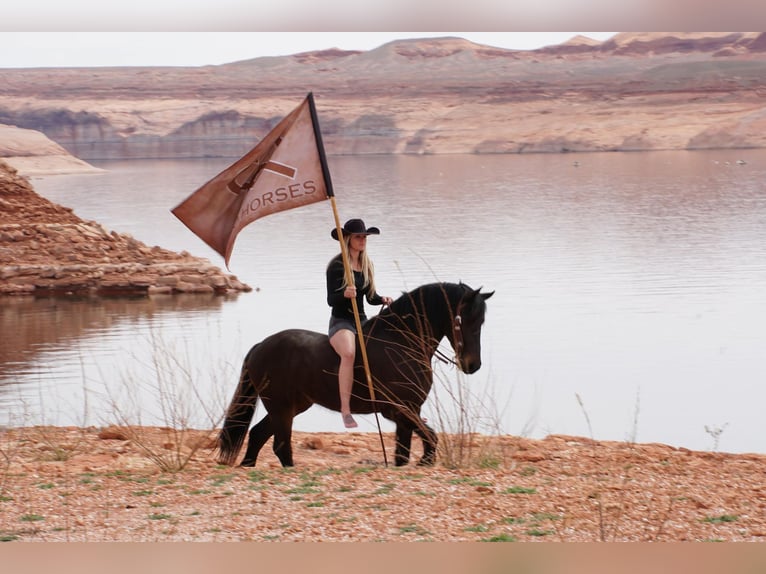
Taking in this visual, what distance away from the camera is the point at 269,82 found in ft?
118

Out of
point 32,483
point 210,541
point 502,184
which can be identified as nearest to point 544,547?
point 210,541

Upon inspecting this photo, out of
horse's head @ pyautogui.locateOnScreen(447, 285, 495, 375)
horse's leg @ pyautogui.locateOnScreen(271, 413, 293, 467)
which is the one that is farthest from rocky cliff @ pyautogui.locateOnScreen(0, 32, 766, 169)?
horse's head @ pyautogui.locateOnScreen(447, 285, 495, 375)

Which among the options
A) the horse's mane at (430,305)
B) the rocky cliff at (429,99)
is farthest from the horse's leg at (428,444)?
the rocky cliff at (429,99)

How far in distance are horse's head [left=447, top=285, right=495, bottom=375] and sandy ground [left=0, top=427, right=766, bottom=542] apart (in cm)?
53

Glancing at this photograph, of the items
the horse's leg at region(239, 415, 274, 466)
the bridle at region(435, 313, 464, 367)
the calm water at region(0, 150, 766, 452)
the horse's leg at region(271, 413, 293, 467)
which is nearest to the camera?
the bridle at region(435, 313, 464, 367)

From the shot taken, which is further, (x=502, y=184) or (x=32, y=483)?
(x=502, y=184)

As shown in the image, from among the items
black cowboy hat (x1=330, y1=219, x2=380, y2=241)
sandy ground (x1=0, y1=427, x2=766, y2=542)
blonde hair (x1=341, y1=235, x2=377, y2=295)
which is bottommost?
sandy ground (x1=0, y1=427, x2=766, y2=542)

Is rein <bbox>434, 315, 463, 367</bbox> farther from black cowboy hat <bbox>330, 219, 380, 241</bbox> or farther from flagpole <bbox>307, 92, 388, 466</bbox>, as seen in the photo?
black cowboy hat <bbox>330, 219, 380, 241</bbox>

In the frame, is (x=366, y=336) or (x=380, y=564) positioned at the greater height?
(x=366, y=336)

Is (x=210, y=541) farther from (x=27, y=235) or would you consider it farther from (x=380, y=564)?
(x=27, y=235)

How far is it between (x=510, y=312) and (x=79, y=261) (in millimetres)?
7294

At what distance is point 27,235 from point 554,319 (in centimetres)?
931

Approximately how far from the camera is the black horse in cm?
662

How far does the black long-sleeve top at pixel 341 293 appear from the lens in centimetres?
672
